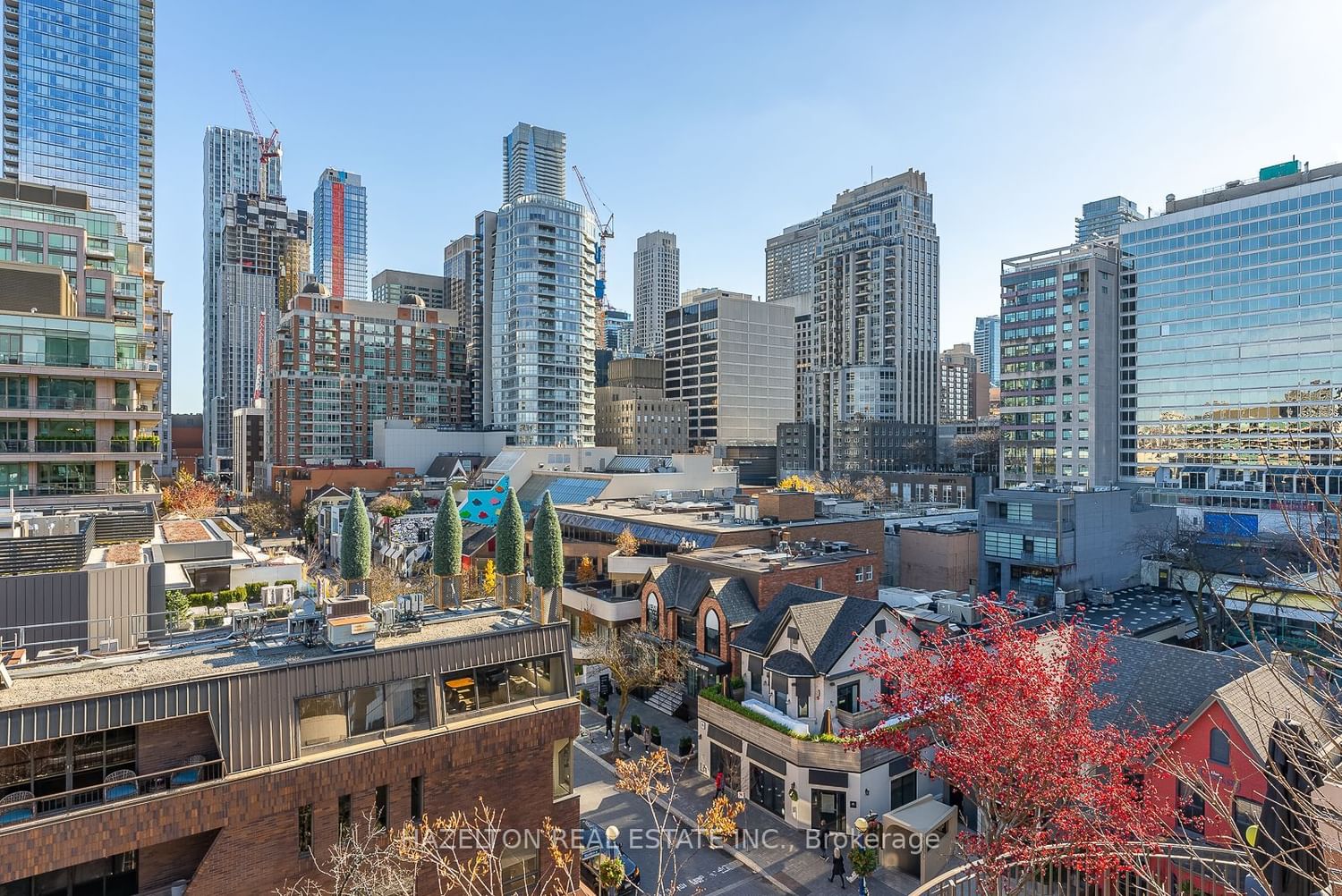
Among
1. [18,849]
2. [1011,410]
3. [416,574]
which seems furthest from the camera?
[1011,410]

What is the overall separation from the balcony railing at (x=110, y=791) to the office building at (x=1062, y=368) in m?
121

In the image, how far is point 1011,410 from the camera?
120688 millimetres

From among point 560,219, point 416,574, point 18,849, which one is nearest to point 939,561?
point 416,574

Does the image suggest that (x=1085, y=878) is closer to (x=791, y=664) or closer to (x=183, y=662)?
(x=791, y=664)

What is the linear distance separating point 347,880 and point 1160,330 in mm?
126369

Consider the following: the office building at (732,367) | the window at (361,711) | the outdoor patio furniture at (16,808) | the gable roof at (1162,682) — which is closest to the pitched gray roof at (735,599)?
the gable roof at (1162,682)

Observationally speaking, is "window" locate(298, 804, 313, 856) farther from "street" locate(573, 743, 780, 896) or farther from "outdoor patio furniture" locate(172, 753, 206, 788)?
"street" locate(573, 743, 780, 896)

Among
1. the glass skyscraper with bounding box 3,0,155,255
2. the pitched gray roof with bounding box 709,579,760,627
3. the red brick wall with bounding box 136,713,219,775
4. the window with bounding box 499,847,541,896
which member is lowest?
the window with bounding box 499,847,541,896

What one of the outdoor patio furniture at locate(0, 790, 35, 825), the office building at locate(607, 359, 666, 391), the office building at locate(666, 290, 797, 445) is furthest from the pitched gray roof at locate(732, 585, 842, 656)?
the office building at locate(607, 359, 666, 391)

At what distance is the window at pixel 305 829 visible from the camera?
16.9 meters

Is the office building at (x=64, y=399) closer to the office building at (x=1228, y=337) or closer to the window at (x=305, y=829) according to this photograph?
the window at (x=305, y=829)

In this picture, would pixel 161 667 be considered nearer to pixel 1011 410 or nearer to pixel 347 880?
pixel 347 880

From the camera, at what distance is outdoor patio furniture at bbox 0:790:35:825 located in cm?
1448

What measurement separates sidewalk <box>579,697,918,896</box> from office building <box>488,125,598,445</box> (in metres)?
100.0
